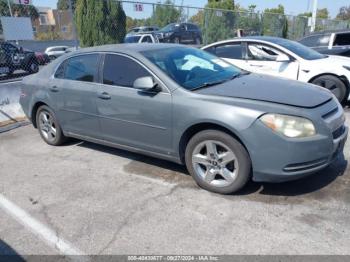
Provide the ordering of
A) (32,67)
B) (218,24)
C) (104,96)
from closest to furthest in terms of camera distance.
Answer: (104,96) → (32,67) → (218,24)

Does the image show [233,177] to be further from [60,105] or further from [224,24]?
[224,24]

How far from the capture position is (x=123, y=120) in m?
4.21

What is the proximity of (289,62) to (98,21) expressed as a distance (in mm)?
8916

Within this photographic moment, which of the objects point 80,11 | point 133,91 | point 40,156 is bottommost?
point 40,156

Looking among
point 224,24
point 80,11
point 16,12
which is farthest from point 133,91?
point 224,24

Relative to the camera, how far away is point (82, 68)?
4.75m

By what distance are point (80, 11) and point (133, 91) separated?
10855mm

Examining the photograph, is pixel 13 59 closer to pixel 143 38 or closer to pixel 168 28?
pixel 143 38

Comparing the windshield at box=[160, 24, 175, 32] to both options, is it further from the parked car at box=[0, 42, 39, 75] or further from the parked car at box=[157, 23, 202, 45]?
the parked car at box=[0, 42, 39, 75]

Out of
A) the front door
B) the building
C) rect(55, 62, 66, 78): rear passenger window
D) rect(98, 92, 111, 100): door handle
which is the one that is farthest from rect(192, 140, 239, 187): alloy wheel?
the building

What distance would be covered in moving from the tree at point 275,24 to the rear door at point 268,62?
43.6 feet

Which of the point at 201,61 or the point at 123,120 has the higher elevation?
the point at 201,61

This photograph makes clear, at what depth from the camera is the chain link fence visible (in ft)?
39.3

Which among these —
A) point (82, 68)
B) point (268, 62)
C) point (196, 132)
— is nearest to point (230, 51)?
point (268, 62)
